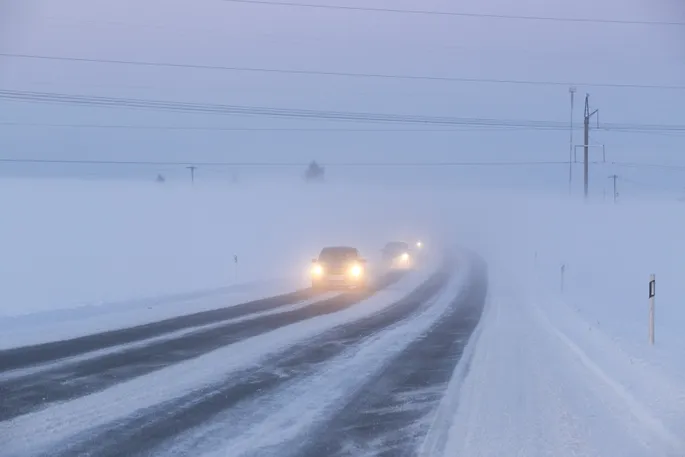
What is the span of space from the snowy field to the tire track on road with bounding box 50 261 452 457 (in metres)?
0.27

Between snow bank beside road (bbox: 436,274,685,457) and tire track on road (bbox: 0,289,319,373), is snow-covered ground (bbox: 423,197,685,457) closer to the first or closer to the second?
snow bank beside road (bbox: 436,274,685,457)

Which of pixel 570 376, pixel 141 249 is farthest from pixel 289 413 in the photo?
pixel 141 249

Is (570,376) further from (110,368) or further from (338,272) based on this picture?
(338,272)

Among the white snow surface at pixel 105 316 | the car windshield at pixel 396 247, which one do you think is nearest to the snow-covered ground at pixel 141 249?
the white snow surface at pixel 105 316

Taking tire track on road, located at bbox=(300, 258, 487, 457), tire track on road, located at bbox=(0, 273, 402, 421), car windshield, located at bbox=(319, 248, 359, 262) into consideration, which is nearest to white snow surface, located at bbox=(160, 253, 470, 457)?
tire track on road, located at bbox=(300, 258, 487, 457)

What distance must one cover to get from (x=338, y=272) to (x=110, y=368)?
1977 centimetres

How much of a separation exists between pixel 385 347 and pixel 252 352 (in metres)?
2.56

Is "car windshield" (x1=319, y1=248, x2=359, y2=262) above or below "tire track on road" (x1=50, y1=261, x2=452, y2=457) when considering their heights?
above

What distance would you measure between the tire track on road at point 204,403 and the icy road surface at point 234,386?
2 cm

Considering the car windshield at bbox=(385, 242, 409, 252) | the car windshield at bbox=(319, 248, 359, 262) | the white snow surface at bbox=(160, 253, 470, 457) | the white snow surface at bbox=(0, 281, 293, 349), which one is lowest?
the white snow surface at bbox=(160, 253, 470, 457)

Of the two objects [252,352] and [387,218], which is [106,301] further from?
[387,218]

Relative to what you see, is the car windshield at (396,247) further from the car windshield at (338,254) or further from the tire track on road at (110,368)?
the tire track on road at (110,368)

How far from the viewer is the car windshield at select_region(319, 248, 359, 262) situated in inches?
1304

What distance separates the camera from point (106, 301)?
26.2 m
